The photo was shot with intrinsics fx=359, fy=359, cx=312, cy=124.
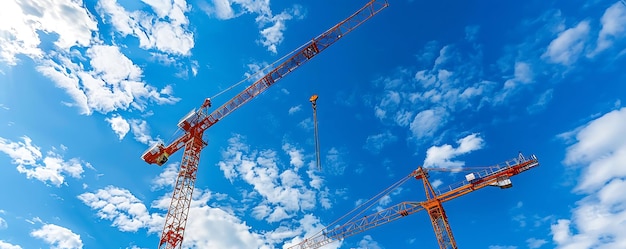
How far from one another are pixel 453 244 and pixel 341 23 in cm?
3371

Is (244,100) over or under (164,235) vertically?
over

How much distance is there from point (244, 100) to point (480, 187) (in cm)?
3530

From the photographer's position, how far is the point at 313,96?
5150 cm

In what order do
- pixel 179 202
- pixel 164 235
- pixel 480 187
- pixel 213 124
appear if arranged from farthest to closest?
pixel 213 124 < pixel 480 187 < pixel 179 202 < pixel 164 235

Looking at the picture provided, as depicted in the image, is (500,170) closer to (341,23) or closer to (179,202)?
(341,23)

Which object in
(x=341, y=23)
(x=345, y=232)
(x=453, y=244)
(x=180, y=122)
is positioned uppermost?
(x=341, y=23)

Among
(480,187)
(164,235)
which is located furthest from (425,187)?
(164,235)

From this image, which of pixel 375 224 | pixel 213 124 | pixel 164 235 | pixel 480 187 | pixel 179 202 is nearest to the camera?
pixel 164 235

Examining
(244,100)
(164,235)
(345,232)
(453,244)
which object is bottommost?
(453,244)

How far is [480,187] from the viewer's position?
48906 millimetres

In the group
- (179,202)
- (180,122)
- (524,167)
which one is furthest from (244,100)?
(524,167)

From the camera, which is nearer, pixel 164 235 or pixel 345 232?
pixel 164 235

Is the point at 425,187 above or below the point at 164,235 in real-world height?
above

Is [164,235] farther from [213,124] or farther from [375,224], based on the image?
[375,224]
